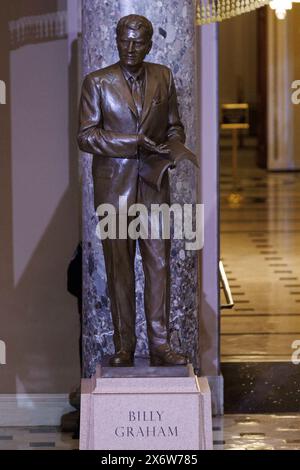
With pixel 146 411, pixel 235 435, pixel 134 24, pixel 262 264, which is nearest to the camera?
pixel 134 24

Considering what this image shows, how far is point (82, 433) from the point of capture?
820cm

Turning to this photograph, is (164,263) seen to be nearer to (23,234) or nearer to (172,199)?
(172,199)

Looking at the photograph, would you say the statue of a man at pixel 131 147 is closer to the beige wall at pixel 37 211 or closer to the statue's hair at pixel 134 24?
the statue's hair at pixel 134 24

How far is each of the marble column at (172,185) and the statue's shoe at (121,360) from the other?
2.05 feet

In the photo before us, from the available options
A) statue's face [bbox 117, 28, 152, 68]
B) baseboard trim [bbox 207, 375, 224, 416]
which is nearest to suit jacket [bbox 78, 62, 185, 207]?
statue's face [bbox 117, 28, 152, 68]

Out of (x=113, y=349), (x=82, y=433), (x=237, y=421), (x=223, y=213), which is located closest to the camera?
(x=82, y=433)

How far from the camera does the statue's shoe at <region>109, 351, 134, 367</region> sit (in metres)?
8.27

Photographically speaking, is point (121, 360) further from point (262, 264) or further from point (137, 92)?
point (262, 264)

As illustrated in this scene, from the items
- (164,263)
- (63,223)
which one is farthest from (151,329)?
(63,223)

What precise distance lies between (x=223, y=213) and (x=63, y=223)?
7302 mm

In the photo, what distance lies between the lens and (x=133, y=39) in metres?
8.03

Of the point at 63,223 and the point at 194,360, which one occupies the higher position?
the point at 63,223

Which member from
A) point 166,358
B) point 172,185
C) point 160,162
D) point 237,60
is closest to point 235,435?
point 172,185

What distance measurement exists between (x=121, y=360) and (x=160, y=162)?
1017 millimetres
